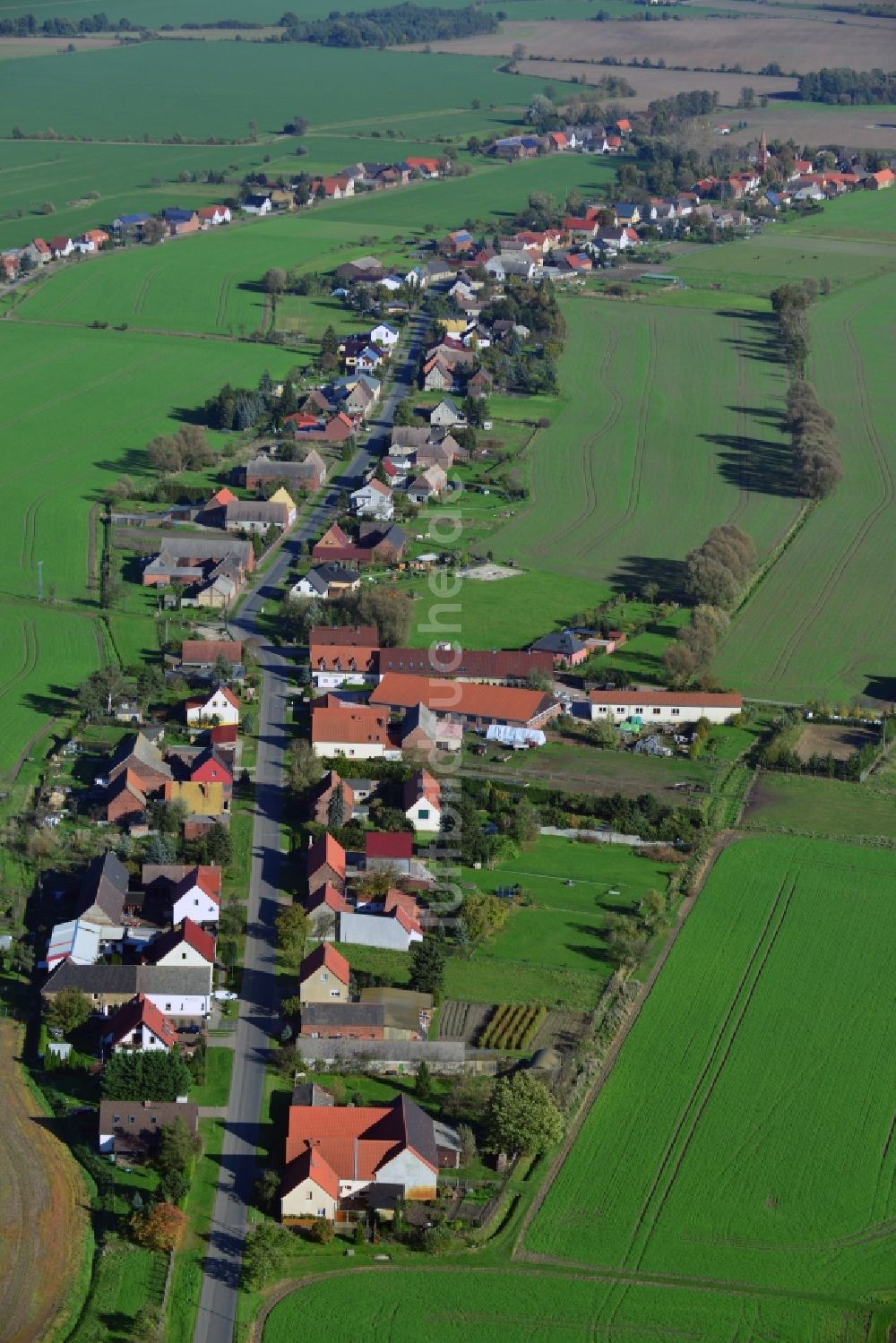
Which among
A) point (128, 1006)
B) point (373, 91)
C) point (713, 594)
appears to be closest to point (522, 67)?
point (373, 91)

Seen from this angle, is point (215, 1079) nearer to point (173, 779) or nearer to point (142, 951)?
point (142, 951)

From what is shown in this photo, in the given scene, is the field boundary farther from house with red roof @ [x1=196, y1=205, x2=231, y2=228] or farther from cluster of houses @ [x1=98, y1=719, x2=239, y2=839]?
house with red roof @ [x1=196, y1=205, x2=231, y2=228]

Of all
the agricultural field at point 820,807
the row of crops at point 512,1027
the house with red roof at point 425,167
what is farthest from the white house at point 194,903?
the house with red roof at point 425,167

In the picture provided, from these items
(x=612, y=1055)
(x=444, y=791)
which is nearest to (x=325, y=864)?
(x=444, y=791)

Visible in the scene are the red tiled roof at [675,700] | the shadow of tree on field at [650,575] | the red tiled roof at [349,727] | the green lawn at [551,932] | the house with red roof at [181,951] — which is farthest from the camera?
the shadow of tree on field at [650,575]

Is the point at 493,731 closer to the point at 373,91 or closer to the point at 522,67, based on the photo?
the point at 373,91

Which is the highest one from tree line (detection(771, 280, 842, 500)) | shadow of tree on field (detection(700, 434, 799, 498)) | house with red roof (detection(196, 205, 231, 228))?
house with red roof (detection(196, 205, 231, 228))

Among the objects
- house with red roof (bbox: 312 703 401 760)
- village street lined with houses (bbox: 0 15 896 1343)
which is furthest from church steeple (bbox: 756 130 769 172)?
house with red roof (bbox: 312 703 401 760)

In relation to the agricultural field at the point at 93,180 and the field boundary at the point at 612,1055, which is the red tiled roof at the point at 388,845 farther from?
the agricultural field at the point at 93,180
